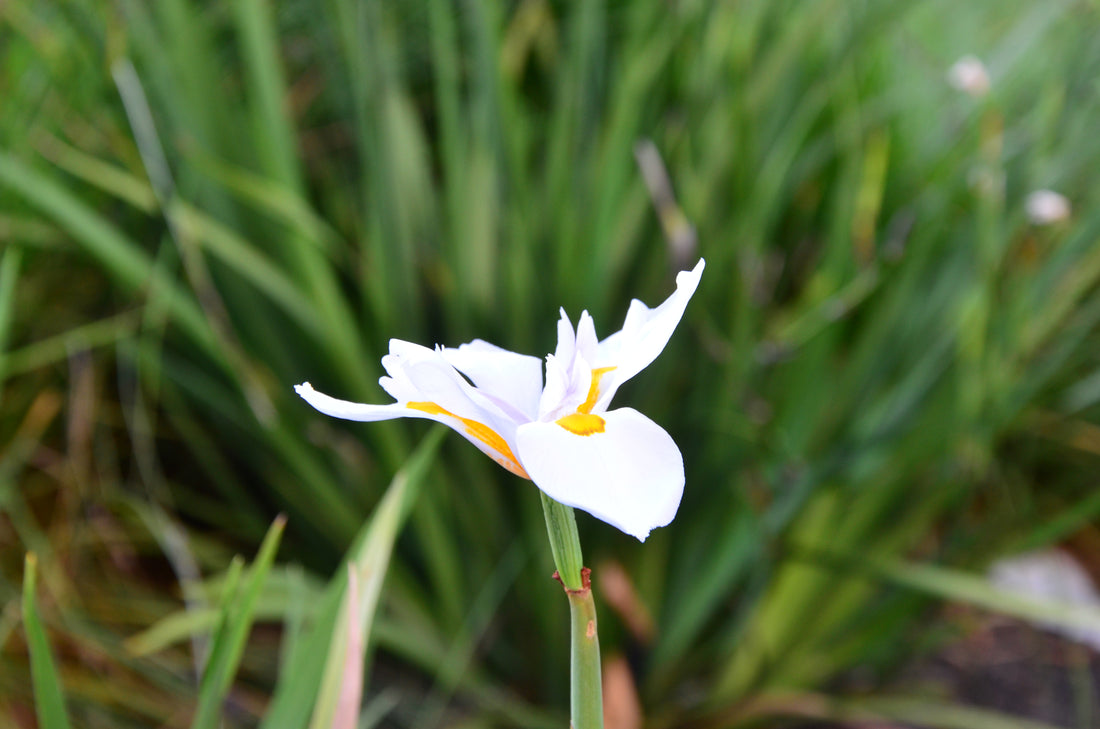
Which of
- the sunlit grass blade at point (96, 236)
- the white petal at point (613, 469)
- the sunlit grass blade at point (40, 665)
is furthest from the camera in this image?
the sunlit grass blade at point (96, 236)

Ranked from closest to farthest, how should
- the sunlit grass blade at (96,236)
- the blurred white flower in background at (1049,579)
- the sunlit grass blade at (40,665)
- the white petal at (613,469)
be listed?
the white petal at (613,469), the sunlit grass blade at (40,665), the sunlit grass blade at (96,236), the blurred white flower in background at (1049,579)

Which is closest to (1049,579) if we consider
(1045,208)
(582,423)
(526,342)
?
(1045,208)

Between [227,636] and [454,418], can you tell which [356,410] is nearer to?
[454,418]

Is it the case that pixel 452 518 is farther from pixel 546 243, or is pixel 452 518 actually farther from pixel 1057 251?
pixel 1057 251

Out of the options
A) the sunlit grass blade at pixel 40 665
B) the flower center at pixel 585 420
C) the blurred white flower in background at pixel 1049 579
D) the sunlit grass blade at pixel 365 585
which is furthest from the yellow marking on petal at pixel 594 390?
the blurred white flower in background at pixel 1049 579

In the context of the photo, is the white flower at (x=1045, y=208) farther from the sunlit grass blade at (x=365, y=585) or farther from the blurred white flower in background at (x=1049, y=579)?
the sunlit grass blade at (x=365, y=585)

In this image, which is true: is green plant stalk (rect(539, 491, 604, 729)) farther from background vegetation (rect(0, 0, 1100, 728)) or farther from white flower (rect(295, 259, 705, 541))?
background vegetation (rect(0, 0, 1100, 728))
